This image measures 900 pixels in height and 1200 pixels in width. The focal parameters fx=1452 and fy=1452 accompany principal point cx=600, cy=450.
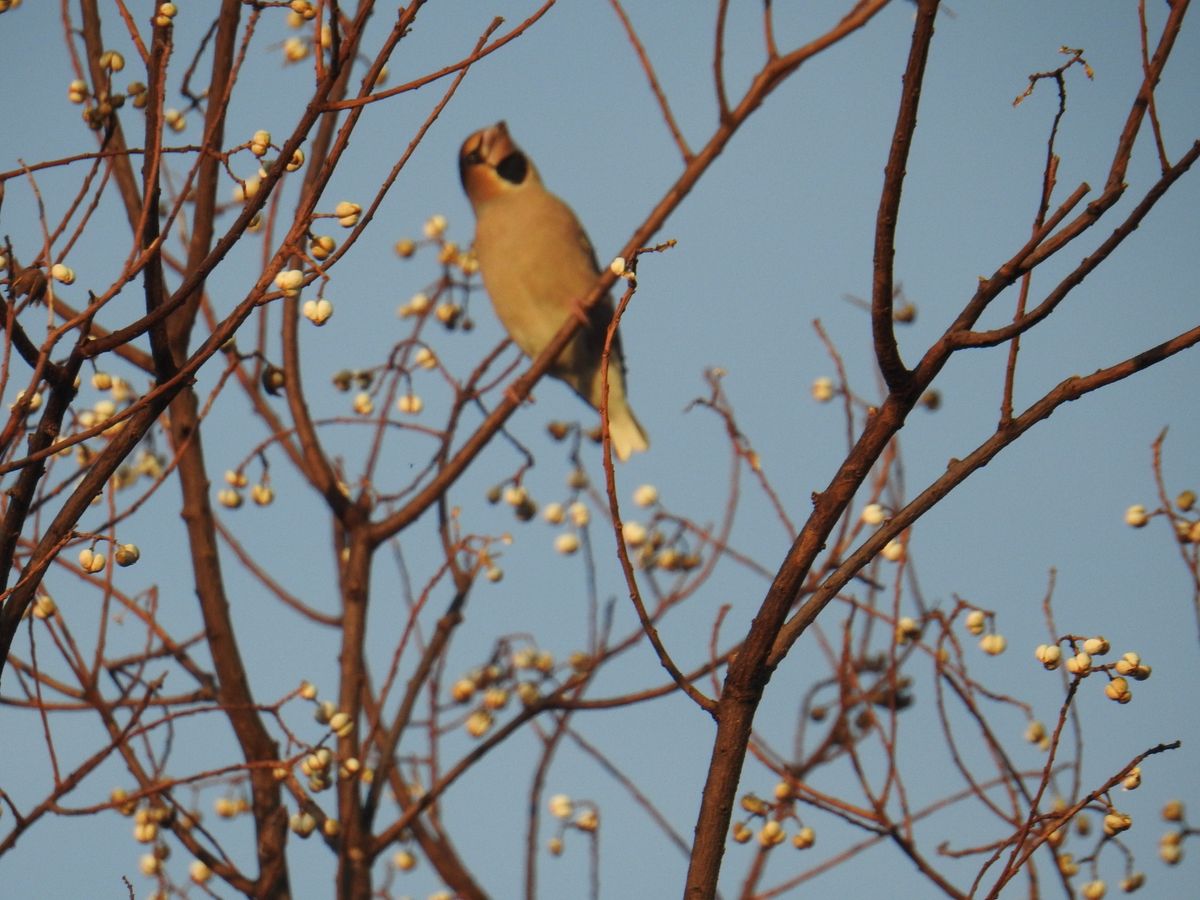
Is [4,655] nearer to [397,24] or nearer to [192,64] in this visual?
[397,24]

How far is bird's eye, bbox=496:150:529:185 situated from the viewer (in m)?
6.54

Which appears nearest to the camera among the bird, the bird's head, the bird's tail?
the bird

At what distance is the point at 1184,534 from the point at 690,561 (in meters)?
1.48

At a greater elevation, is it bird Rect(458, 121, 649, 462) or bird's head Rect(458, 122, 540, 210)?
bird's head Rect(458, 122, 540, 210)

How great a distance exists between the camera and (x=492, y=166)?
6.59 metres

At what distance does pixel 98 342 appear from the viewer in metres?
1.74

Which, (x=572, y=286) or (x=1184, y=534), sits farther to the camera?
(x=572, y=286)

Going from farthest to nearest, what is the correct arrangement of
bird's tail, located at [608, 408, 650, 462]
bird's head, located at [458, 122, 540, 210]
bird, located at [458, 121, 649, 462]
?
bird's head, located at [458, 122, 540, 210], bird's tail, located at [608, 408, 650, 462], bird, located at [458, 121, 649, 462]

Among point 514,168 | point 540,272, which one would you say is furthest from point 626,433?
point 514,168

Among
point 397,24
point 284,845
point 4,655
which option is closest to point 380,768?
point 284,845

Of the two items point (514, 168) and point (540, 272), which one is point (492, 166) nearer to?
point (514, 168)

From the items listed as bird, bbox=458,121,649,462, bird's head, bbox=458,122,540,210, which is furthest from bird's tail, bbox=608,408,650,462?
bird's head, bbox=458,122,540,210

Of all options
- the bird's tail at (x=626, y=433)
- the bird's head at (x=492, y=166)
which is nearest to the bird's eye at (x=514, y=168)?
the bird's head at (x=492, y=166)

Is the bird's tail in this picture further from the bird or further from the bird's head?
the bird's head
